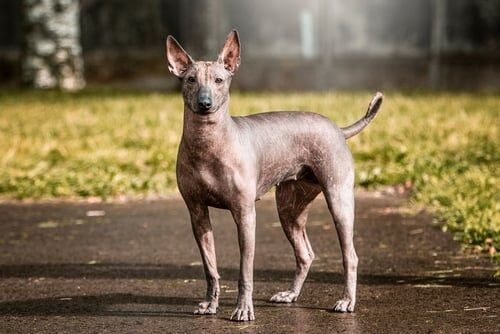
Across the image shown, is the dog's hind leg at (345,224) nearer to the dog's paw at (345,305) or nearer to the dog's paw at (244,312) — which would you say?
the dog's paw at (345,305)

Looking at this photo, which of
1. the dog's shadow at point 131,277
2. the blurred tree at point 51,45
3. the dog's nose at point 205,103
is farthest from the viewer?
the blurred tree at point 51,45

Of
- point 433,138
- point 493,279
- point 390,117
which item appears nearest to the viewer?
point 493,279

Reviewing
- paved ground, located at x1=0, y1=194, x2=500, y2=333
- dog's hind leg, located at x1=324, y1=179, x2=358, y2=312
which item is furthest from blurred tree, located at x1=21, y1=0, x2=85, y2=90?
dog's hind leg, located at x1=324, y1=179, x2=358, y2=312

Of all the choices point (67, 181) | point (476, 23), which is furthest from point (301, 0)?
point (67, 181)

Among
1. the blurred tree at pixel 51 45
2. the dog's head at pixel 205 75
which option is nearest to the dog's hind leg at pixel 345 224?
the dog's head at pixel 205 75

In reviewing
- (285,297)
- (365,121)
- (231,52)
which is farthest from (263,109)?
(231,52)

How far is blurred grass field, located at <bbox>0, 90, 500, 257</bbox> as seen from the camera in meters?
9.49

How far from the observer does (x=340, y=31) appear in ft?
65.6

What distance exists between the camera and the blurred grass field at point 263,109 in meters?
9.49

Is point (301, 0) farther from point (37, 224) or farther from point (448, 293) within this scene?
point (448, 293)

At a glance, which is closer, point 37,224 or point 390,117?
point 37,224

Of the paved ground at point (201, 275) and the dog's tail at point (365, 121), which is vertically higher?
the dog's tail at point (365, 121)

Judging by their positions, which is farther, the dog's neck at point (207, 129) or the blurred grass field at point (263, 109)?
the blurred grass field at point (263, 109)

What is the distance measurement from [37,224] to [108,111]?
6.06m
